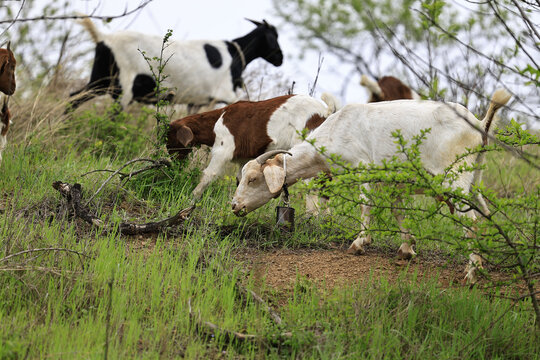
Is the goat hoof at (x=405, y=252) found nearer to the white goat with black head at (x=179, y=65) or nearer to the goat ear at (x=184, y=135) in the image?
the goat ear at (x=184, y=135)

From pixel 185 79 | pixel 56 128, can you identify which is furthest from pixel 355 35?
pixel 56 128

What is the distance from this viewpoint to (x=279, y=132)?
638cm

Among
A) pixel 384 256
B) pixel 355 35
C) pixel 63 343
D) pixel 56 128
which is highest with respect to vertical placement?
pixel 355 35

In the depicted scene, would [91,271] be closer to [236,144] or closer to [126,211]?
[126,211]

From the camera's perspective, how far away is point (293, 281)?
462 cm

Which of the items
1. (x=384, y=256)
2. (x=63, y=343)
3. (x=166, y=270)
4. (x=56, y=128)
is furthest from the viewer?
(x=56, y=128)

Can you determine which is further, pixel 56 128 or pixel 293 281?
pixel 56 128

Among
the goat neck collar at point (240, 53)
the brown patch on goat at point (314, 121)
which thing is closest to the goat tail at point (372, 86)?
the brown patch on goat at point (314, 121)

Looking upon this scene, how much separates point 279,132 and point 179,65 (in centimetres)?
305

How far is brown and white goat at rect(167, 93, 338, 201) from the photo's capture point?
251 inches

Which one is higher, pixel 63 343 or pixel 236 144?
pixel 236 144

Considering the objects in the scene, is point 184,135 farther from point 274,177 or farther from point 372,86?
point 372,86

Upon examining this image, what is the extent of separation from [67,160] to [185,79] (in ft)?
8.60

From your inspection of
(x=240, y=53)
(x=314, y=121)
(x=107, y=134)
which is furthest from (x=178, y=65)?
(x=314, y=121)
